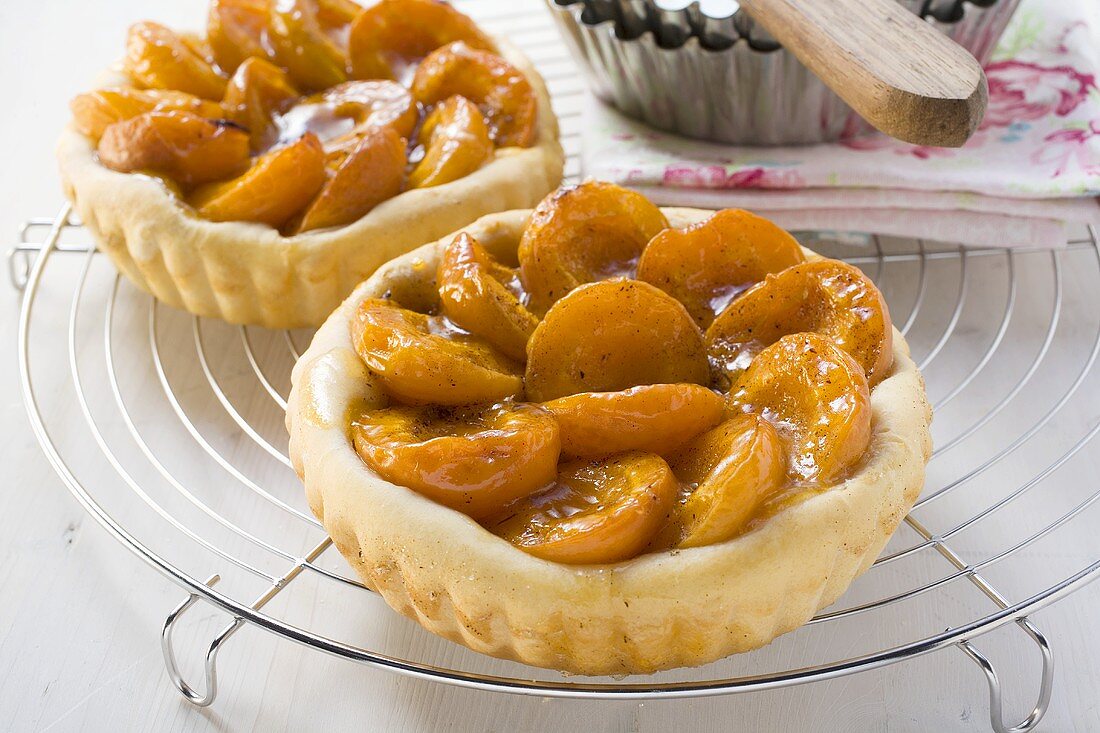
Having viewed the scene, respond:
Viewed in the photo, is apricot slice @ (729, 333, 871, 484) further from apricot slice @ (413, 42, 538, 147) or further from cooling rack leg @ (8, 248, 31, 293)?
cooling rack leg @ (8, 248, 31, 293)

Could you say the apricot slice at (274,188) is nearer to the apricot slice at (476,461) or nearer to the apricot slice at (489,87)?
the apricot slice at (489,87)

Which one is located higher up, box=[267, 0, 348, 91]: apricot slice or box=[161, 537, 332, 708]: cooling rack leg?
box=[267, 0, 348, 91]: apricot slice

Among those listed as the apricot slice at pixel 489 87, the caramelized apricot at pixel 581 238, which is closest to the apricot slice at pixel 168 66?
the apricot slice at pixel 489 87

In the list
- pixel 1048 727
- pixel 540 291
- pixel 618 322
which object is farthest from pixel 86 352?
pixel 1048 727

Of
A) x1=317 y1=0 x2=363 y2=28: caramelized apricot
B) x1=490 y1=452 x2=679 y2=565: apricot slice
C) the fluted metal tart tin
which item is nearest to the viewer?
x1=490 y1=452 x2=679 y2=565: apricot slice

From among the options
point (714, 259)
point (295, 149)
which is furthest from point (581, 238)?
point (295, 149)

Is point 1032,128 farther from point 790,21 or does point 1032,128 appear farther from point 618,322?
point 618,322

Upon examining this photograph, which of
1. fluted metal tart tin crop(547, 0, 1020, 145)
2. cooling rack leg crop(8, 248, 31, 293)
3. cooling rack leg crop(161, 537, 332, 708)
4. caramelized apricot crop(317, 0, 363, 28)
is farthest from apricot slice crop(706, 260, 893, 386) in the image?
cooling rack leg crop(8, 248, 31, 293)
